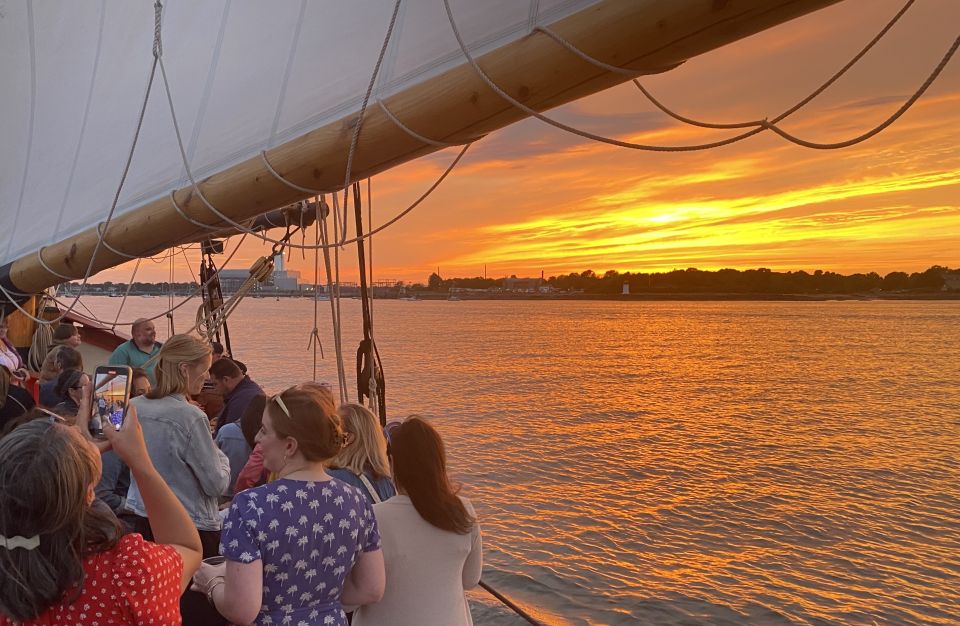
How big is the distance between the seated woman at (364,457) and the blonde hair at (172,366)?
2.08ft

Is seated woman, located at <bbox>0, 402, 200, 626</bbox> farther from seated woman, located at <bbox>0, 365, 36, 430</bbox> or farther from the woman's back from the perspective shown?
seated woman, located at <bbox>0, 365, 36, 430</bbox>

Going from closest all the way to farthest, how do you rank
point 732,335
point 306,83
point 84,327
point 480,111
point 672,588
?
point 480,111
point 306,83
point 672,588
point 84,327
point 732,335

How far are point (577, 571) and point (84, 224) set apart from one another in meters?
6.42

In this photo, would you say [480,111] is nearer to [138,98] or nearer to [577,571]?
[138,98]

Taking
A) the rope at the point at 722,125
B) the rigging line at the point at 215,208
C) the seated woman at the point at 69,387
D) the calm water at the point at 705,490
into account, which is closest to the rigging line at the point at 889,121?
the rope at the point at 722,125

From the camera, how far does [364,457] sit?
274cm

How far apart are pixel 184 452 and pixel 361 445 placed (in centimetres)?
71

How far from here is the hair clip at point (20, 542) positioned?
142cm

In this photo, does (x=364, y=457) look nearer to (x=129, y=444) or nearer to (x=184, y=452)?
(x=184, y=452)

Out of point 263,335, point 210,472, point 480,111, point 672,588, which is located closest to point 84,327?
point 672,588

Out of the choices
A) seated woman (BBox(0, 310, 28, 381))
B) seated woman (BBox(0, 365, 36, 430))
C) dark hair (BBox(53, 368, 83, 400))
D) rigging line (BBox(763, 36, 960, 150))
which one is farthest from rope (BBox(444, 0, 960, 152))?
seated woman (BBox(0, 310, 28, 381))

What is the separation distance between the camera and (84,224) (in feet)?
15.8

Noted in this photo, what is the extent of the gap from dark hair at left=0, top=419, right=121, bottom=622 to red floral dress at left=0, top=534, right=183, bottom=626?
0.03m

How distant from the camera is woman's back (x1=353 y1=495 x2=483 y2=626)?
2.37m
